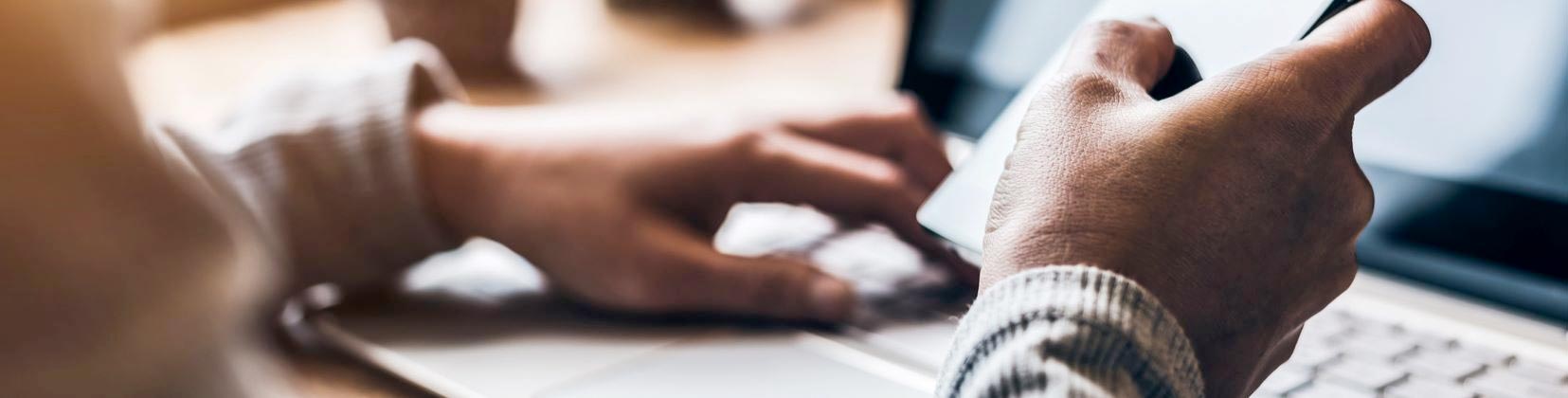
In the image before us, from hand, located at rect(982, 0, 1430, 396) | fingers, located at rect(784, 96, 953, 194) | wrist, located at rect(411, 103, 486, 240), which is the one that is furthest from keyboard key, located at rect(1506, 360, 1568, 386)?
wrist, located at rect(411, 103, 486, 240)

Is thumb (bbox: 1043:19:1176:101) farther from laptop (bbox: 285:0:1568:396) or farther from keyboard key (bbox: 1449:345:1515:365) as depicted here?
keyboard key (bbox: 1449:345:1515:365)

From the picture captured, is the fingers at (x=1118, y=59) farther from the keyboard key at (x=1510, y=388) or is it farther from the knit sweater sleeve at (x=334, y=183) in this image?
the knit sweater sleeve at (x=334, y=183)

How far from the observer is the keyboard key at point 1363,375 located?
0.40m

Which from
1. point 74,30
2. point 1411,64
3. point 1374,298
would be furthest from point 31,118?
point 1374,298

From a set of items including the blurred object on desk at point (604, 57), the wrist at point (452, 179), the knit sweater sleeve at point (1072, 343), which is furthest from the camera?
the blurred object on desk at point (604, 57)

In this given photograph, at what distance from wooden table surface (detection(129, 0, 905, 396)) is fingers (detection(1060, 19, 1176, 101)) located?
422 mm

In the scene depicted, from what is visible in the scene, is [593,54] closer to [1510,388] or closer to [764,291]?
[764,291]

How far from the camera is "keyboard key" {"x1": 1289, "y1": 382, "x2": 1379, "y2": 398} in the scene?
395 mm

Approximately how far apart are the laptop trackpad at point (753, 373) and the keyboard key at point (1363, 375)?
0.45ft

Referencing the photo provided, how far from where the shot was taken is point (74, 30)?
0.65 ft

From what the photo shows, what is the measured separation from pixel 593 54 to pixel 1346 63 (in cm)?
74

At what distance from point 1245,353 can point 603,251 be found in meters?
0.25

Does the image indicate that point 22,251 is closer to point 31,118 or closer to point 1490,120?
point 31,118

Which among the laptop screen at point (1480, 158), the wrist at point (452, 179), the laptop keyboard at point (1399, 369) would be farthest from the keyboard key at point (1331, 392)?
the wrist at point (452, 179)
